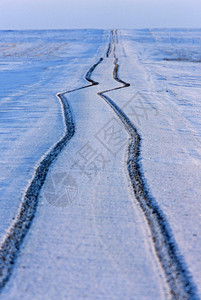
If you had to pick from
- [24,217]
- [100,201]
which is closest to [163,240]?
[100,201]

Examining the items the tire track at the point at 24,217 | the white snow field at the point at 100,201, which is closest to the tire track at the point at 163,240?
the white snow field at the point at 100,201

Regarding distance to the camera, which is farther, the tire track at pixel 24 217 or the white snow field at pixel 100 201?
the tire track at pixel 24 217

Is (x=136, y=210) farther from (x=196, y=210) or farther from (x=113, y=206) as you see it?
(x=196, y=210)

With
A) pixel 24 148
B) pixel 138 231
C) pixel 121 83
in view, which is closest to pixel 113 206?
pixel 138 231

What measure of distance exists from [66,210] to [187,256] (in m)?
1.01

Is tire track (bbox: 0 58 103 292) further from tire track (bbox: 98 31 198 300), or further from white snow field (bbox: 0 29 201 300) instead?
tire track (bbox: 98 31 198 300)

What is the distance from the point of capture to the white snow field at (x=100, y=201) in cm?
182

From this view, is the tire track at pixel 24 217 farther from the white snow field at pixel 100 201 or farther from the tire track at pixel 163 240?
the tire track at pixel 163 240

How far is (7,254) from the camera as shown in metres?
2.01

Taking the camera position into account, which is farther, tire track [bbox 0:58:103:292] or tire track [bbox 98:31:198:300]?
tire track [bbox 0:58:103:292]

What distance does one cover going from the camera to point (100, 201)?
8.56ft

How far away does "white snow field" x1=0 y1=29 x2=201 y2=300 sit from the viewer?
1824mm

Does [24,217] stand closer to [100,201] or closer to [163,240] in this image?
[100,201]

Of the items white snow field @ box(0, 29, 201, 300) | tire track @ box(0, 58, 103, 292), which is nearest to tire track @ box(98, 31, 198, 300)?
white snow field @ box(0, 29, 201, 300)
